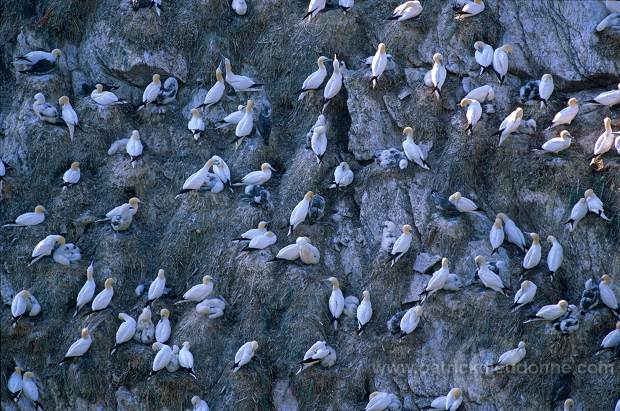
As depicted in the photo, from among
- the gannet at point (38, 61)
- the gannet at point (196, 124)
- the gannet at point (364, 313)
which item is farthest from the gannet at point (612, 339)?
the gannet at point (38, 61)

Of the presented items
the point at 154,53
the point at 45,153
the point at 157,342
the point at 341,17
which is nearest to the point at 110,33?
the point at 154,53

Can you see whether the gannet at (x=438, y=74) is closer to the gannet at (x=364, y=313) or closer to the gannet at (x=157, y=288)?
the gannet at (x=364, y=313)

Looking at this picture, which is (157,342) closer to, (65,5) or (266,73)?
(266,73)

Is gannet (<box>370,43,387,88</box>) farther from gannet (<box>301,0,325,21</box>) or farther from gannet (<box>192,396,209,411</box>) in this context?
gannet (<box>192,396,209,411</box>)

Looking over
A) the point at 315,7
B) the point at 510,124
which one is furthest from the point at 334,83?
the point at 510,124

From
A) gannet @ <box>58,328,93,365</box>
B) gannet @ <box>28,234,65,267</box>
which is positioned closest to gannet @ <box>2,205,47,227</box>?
gannet @ <box>28,234,65,267</box>

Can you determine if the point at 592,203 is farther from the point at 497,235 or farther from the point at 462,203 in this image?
the point at 462,203
